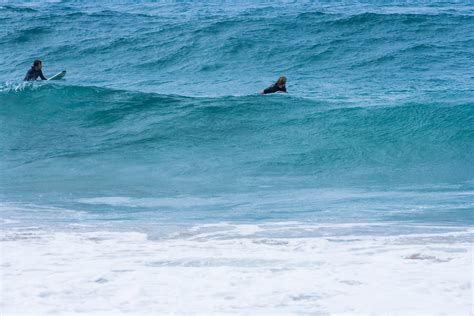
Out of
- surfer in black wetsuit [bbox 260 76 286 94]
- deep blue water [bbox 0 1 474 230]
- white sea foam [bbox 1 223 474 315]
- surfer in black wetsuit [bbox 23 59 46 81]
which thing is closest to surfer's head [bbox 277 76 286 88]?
surfer in black wetsuit [bbox 260 76 286 94]

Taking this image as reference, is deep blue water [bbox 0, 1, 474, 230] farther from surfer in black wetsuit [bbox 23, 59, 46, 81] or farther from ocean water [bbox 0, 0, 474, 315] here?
surfer in black wetsuit [bbox 23, 59, 46, 81]

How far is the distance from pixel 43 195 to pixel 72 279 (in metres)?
3.78

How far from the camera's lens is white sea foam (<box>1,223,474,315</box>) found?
4.58 meters

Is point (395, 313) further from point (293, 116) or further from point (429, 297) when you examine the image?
point (293, 116)

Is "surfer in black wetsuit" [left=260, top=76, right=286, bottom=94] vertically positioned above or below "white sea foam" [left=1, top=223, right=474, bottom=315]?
above

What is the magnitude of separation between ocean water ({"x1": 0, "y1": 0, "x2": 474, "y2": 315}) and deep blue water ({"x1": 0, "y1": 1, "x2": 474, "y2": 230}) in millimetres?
55

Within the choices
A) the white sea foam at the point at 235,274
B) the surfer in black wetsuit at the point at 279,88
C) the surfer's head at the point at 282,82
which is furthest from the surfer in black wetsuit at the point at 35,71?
the white sea foam at the point at 235,274

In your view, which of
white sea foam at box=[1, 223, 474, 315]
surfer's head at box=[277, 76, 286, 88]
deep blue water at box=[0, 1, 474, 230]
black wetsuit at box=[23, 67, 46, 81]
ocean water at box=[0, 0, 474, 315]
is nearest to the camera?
white sea foam at box=[1, 223, 474, 315]

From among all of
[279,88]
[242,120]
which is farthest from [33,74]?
[242,120]

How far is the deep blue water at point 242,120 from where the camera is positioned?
8.25m

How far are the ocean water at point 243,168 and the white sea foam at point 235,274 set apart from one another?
2cm

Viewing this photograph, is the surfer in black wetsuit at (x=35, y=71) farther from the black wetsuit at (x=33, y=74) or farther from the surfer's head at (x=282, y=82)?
the surfer's head at (x=282, y=82)

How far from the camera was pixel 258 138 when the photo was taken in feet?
39.8

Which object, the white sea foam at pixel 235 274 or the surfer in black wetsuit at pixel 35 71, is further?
the surfer in black wetsuit at pixel 35 71
